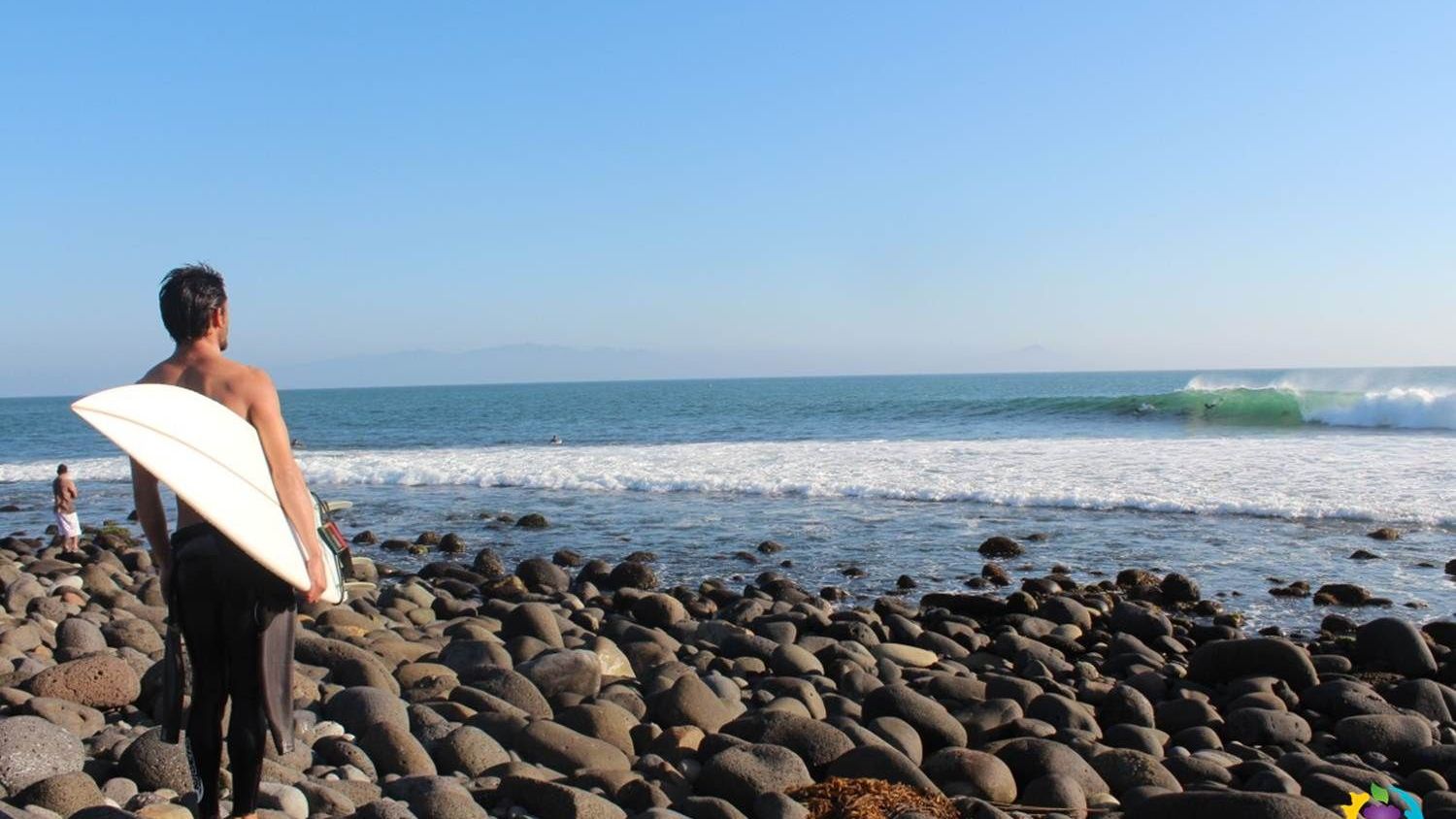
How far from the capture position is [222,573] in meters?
3.06

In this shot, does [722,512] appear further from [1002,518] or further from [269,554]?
[269,554]

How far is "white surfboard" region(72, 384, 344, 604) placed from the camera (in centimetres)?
292

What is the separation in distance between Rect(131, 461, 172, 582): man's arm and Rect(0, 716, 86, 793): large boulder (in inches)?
45.4

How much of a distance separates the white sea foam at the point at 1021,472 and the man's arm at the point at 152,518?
1426 centimetres

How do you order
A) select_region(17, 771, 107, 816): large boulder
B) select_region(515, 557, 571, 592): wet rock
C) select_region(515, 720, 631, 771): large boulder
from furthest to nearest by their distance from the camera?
select_region(515, 557, 571, 592): wet rock
select_region(515, 720, 631, 771): large boulder
select_region(17, 771, 107, 816): large boulder

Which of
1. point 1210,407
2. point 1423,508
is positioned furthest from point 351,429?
point 1423,508

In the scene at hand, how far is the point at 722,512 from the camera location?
16344 millimetres

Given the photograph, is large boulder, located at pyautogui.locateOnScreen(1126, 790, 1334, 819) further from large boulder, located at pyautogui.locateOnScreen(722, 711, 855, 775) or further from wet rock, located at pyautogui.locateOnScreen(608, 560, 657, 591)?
wet rock, located at pyautogui.locateOnScreen(608, 560, 657, 591)

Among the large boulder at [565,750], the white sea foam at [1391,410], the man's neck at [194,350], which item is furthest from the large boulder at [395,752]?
the white sea foam at [1391,410]

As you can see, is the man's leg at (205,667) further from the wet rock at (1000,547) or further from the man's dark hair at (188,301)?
the wet rock at (1000,547)

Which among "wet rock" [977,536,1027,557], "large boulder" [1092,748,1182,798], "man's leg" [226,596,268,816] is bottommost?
"wet rock" [977,536,1027,557]

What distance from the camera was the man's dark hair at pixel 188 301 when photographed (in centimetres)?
311

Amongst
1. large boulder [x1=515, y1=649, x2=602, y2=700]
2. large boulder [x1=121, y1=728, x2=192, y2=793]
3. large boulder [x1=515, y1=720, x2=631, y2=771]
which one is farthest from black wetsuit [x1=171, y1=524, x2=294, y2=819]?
large boulder [x1=515, y1=649, x2=602, y2=700]

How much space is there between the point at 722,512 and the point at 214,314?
13365 millimetres
